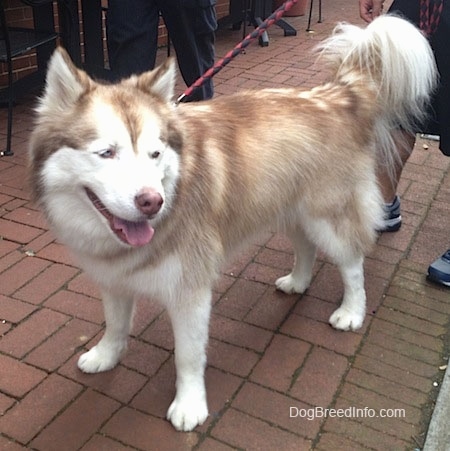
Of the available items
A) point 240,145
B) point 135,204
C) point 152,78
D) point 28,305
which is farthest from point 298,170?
point 28,305

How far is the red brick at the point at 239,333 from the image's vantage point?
285 cm

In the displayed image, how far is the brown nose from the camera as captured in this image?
178 centimetres

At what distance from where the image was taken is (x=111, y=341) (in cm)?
262

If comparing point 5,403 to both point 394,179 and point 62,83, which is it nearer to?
point 62,83

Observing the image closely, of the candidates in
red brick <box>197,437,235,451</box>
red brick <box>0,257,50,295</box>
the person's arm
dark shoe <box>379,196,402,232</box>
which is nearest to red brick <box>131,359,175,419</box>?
red brick <box>197,437,235,451</box>

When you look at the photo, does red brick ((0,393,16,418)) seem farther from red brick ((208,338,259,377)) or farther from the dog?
red brick ((208,338,259,377))

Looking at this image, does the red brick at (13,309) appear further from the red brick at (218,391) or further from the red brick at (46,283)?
the red brick at (218,391)

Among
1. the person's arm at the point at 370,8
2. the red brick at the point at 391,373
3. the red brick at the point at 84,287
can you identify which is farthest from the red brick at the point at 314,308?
the person's arm at the point at 370,8

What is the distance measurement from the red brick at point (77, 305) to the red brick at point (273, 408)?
2.76ft

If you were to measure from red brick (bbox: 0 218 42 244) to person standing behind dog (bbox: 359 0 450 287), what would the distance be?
6.89 feet

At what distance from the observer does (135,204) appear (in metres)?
1.79

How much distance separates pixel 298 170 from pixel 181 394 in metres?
1.07

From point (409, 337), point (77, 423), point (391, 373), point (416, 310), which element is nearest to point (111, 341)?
point (77, 423)

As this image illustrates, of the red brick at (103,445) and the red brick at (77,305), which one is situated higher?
the red brick at (77,305)
